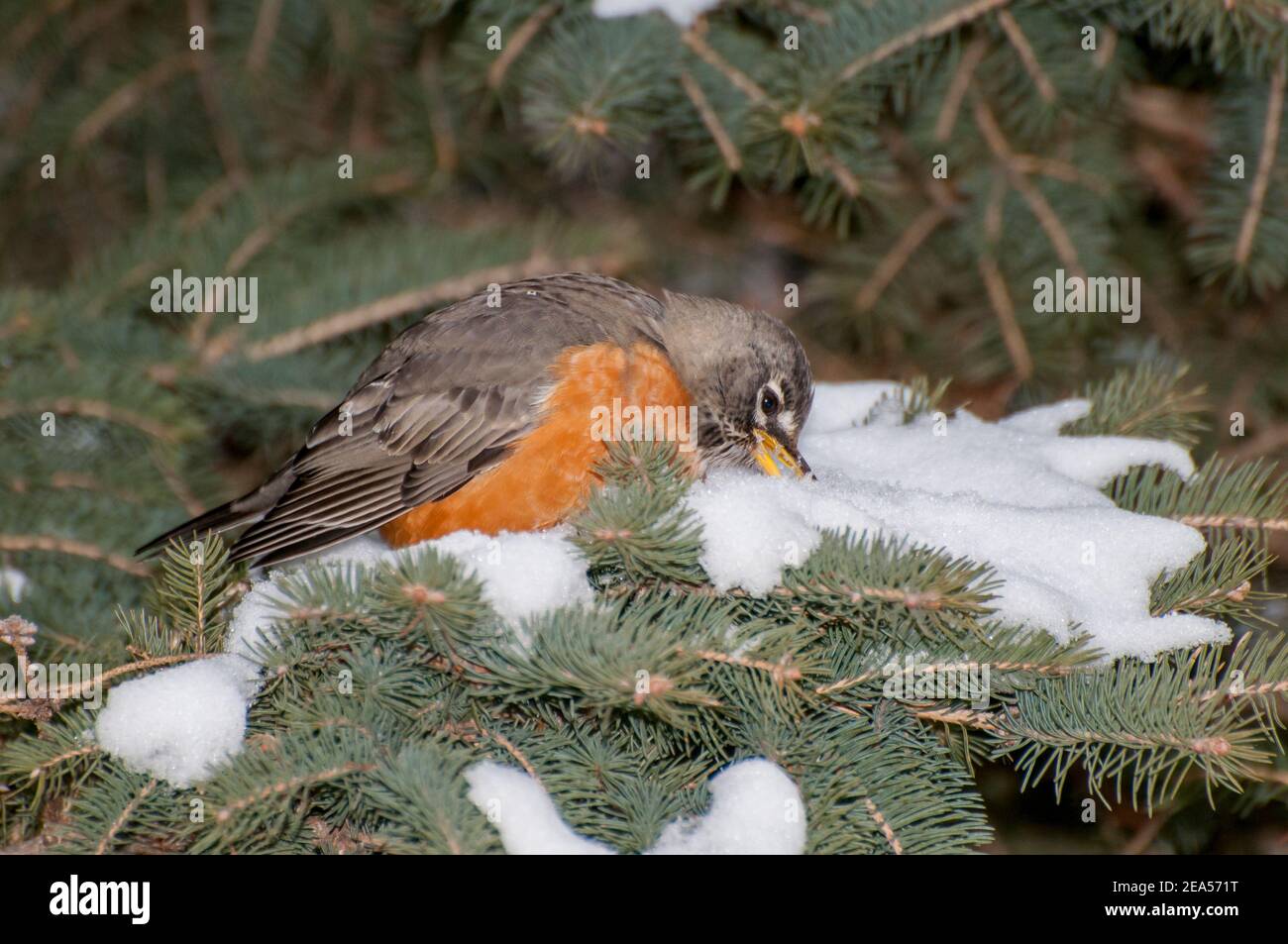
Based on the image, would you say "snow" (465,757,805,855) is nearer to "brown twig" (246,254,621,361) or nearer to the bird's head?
the bird's head

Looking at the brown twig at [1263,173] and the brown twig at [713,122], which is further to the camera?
the brown twig at [1263,173]

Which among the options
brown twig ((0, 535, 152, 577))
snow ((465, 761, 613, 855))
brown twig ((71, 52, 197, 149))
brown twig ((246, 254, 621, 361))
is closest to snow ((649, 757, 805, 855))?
snow ((465, 761, 613, 855))

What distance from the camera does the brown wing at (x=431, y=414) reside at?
3.67m

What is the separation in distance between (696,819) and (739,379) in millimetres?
A: 1796

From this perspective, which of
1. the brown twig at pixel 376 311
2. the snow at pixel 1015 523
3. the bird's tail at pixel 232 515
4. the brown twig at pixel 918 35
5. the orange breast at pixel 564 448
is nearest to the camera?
the snow at pixel 1015 523

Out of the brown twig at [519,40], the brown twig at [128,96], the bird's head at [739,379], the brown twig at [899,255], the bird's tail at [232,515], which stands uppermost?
the brown twig at [128,96]

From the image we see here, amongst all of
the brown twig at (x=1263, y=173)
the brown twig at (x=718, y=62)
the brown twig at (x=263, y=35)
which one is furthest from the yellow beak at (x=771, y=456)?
the brown twig at (x=263, y=35)

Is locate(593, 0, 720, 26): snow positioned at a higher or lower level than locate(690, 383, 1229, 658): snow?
higher

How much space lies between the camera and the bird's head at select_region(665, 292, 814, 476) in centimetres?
392

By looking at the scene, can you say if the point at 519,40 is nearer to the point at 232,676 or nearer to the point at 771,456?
the point at 771,456

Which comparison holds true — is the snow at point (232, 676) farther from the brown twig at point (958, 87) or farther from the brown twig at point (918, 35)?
→ the brown twig at point (958, 87)

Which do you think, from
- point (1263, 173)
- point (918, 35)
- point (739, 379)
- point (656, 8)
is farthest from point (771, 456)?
point (1263, 173)

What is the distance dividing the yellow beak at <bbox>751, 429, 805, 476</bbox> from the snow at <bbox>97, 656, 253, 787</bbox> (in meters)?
1.77
